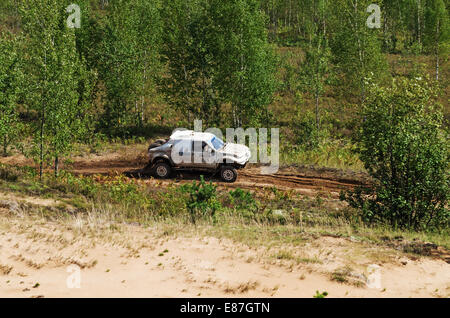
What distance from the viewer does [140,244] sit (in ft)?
33.9

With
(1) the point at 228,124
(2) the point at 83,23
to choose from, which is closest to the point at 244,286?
(1) the point at 228,124

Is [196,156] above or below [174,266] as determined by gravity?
above

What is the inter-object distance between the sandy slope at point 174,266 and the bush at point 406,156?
2.87 metres

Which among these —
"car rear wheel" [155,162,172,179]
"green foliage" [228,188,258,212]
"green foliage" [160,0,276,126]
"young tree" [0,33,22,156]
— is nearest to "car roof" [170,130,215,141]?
"car rear wheel" [155,162,172,179]

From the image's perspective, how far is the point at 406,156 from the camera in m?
12.5

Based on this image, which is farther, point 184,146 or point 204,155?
point 184,146

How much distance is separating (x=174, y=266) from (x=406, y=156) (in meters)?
7.96

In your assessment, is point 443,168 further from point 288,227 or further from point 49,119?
point 49,119

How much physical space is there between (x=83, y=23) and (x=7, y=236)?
2051 cm

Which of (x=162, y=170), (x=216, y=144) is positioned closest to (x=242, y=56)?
(x=216, y=144)

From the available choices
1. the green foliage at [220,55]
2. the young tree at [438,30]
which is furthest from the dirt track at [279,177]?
the young tree at [438,30]

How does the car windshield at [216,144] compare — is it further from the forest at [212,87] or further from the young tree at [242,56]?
the young tree at [242,56]

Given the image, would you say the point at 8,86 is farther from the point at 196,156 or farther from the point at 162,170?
the point at 196,156
